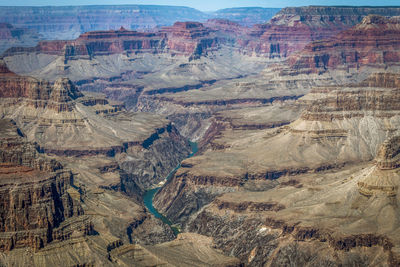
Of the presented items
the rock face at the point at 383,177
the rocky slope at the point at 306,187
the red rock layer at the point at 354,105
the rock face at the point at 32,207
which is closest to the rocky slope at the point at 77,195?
the rock face at the point at 32,207

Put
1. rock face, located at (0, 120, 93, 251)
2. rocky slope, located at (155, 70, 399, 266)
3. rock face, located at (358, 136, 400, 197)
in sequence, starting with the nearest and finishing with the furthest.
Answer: rock face, located at (0, 120, 93, 251), rocky slope, located at (155, 70, 399, 266), rock face, located at (358, 136, 400, 197)

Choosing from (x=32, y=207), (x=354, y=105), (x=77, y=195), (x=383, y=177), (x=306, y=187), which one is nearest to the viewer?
(x=32, y=207)

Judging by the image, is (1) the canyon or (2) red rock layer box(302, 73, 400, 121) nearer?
(1) the canyon

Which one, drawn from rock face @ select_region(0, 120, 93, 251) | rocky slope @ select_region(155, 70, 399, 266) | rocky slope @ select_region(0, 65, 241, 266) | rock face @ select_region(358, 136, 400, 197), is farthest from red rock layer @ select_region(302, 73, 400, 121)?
rock face @ select_region(0, 120, 93, 251)

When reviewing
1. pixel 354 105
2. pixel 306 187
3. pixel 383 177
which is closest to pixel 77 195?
pixel 306 187

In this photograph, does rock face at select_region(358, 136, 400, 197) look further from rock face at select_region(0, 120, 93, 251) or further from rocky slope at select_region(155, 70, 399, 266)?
rock face at select_region(0, 120, 93, 251)

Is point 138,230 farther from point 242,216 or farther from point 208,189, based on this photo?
point 208,189

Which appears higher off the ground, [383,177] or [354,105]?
[354,105]

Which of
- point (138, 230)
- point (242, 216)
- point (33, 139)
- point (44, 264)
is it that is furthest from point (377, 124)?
point (44, 264)

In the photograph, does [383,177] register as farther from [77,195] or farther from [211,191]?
[77,195]
